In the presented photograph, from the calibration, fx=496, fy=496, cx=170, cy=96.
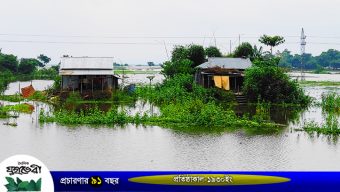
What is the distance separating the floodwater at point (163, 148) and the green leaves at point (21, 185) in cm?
808

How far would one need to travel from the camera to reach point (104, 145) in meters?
13.6

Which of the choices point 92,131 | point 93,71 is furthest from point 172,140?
point 93,71

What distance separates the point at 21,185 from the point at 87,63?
26.6m

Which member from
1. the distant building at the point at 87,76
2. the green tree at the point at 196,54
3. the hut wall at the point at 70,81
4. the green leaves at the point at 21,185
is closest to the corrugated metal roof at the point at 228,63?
the green tree at the point at 196,54

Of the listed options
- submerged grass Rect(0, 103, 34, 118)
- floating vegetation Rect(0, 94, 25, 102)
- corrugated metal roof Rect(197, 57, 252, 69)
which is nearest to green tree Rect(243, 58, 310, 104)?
corrugated metal roof Rect(197, 57, 252, 69)

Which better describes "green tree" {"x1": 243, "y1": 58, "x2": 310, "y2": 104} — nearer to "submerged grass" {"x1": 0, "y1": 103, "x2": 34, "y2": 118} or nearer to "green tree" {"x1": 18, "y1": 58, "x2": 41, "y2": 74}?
"submerged grass" {"x1": 0, "y1": 103, "x2": 34, "y2": 118}

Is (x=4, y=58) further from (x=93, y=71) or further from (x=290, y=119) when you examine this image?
(x=290, y=119)

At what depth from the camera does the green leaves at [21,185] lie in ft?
8.50

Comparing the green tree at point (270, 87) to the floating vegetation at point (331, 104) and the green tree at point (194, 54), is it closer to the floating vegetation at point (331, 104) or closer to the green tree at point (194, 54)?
the floating vegetation at point (331, 104)

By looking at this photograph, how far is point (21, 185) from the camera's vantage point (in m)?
2.64

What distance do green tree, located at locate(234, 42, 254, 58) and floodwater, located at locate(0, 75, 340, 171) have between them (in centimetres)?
1592

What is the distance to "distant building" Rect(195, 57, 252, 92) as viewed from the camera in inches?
1057

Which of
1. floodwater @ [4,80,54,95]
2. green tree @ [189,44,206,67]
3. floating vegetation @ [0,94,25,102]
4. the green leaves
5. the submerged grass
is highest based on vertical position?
green tree @ [189,44,206,67]

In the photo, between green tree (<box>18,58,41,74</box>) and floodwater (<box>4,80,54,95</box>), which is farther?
green tree (<box>18,58,41,74</box>)
